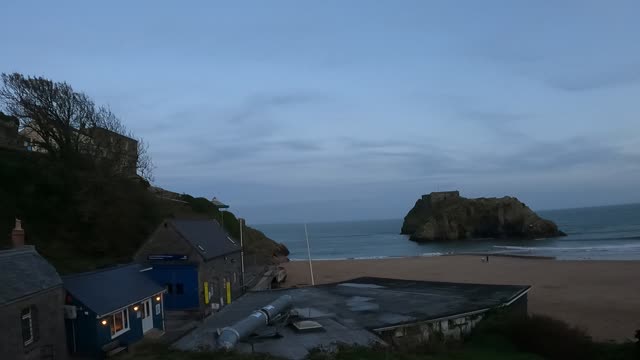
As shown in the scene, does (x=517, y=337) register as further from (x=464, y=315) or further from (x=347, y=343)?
(x=347, y=343)

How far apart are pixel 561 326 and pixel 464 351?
3.21 meters

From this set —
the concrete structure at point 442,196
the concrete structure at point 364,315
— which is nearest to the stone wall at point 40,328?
the concrete structure at point 364,315

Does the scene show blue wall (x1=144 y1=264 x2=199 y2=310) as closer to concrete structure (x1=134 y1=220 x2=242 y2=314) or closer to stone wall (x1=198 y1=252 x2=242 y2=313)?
concrete structure (x1=134 y1=220 x2=242 y2=314)

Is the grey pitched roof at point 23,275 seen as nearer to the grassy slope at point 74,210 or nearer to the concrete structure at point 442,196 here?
the grassy slope at point 74,210

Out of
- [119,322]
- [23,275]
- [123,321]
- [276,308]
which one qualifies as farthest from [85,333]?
[276,308]

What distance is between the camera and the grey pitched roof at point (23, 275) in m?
13.5

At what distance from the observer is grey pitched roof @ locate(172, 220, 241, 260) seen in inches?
1016

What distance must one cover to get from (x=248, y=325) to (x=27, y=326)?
6.02 metres

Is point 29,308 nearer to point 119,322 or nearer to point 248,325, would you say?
point 119,322

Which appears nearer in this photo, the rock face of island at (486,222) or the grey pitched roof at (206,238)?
the grey pitched roof at (206,238)

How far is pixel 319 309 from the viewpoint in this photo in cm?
2067

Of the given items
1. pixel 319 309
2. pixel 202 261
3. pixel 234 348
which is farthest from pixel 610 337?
pixel 202 261

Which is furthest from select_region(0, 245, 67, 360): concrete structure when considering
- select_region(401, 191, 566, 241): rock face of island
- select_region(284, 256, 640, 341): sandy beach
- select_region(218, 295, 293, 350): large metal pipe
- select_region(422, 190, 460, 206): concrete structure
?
select_region(422, 190, 460, 206): concrete structure

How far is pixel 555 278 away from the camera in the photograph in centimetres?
3884
